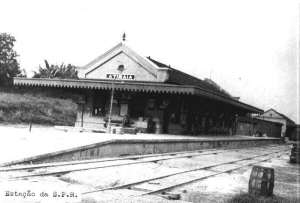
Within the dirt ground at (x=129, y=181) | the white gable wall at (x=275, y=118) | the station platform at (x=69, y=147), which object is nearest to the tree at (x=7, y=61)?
the station platform at (x=69, y=147)

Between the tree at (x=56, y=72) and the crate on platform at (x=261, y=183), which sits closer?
the crate on platform at (x=261, y=183)

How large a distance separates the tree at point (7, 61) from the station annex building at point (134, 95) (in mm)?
12221

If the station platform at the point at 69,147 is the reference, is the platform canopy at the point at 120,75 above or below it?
above

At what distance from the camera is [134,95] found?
23.8 meters

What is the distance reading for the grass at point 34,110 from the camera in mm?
24031

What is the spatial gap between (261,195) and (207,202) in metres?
1.84

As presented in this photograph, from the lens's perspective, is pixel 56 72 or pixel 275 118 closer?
pixel 56 72

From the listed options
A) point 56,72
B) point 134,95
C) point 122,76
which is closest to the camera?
point 134,95

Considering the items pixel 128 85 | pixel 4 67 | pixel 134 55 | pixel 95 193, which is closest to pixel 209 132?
pixel 134 55

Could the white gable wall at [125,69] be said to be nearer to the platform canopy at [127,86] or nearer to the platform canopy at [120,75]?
the platform canopy at [120,75]

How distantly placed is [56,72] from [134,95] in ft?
83.6

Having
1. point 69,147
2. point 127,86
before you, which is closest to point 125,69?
point 127,86

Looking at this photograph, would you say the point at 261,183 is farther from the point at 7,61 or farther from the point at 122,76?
Answer: the point at 7,61

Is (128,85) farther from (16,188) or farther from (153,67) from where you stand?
(16,188)
